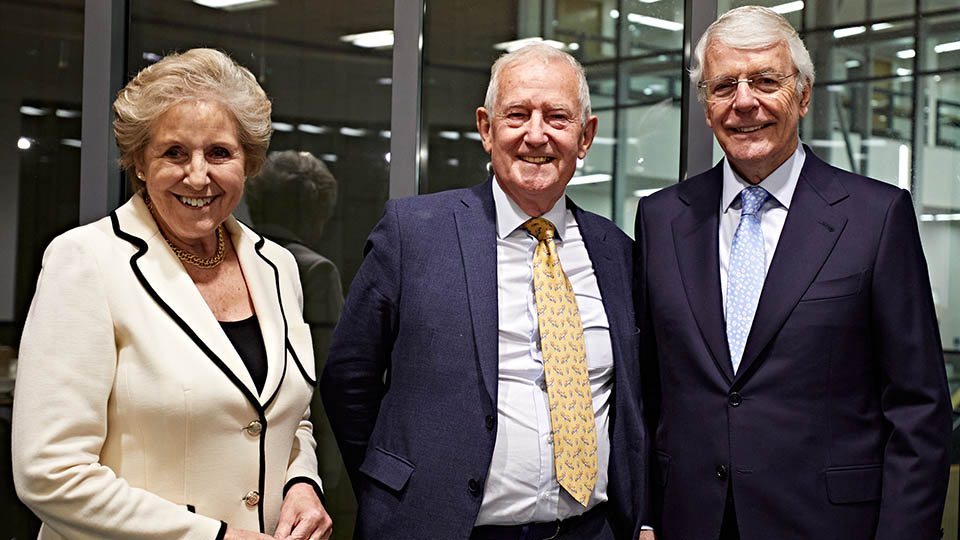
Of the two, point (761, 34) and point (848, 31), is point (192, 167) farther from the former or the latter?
point (848, 31)

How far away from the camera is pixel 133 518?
6.61 ft

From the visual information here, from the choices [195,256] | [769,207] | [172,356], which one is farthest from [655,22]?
[172,356]

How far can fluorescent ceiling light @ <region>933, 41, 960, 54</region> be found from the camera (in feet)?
9.37

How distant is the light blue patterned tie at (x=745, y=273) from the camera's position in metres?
2.30

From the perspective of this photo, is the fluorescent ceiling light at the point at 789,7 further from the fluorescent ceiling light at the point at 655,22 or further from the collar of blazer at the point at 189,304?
the collar of blazer at the point at 189,304

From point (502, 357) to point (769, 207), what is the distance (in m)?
0.74

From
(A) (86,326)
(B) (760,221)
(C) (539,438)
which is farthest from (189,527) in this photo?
(B) (760,221)

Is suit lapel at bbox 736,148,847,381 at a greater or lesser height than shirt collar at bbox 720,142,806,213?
lesser

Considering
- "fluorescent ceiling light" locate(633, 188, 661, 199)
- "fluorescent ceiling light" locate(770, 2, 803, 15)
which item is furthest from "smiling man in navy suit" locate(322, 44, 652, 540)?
"fluorescent ceiling light" locate(770, 2, 803, 15)

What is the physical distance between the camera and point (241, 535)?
2133 millimetres

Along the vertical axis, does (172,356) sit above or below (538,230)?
below

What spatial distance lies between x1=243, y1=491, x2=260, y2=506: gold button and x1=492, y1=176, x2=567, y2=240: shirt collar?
0.85 m

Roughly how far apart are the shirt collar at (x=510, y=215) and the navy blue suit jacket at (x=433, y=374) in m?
0.03

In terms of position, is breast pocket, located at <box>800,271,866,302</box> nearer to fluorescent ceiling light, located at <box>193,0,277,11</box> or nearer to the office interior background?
the office interior background
